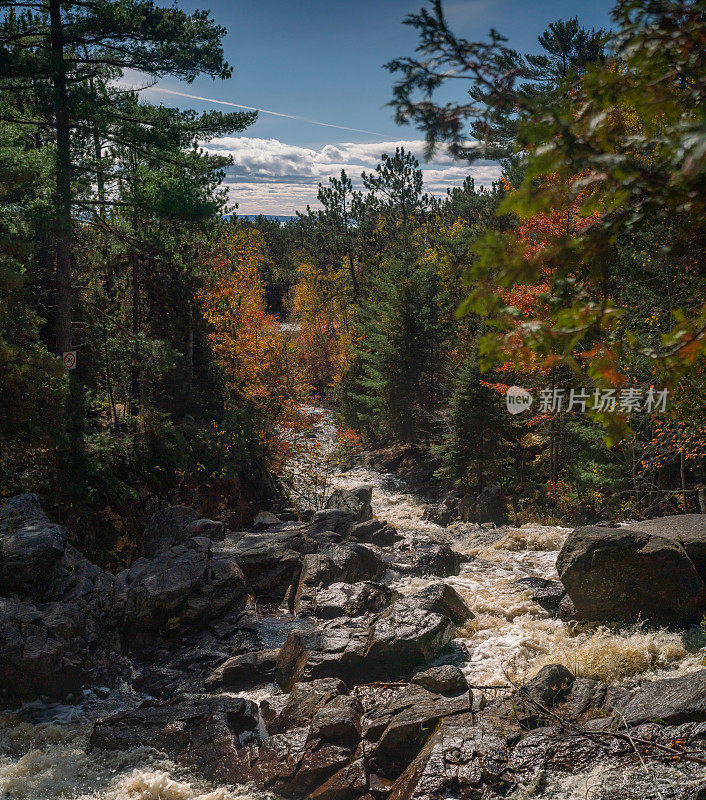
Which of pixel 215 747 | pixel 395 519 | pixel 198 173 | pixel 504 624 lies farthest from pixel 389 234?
pixel 215 747

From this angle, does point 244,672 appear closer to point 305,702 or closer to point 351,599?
point 305,702

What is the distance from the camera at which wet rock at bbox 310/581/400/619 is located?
11.4m

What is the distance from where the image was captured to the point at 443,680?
26.9 feet

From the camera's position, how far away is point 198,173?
1357cm

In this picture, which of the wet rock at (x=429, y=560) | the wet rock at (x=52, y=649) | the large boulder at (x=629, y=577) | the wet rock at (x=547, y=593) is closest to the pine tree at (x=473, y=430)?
the wet rock at (x=429, y=560)

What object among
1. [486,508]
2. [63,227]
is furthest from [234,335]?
[63,227]

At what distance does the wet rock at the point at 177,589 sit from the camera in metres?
11.0

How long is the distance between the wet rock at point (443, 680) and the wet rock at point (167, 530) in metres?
6.63

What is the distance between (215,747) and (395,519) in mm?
14010

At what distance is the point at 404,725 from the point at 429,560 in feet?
25.2

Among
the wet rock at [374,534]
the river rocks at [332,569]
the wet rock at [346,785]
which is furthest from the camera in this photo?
the wet rock at [374,534]

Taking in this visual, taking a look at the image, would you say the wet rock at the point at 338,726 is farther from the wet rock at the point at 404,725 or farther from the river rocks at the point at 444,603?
the river rocks at the point at 444,603

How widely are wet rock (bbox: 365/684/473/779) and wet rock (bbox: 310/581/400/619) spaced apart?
352 cm

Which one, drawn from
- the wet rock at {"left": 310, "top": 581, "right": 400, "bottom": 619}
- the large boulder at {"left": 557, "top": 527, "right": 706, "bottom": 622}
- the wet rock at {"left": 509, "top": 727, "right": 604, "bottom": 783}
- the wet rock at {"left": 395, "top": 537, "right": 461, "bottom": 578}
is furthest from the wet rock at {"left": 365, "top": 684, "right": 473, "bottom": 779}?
the wet rock at {"left": 395, "top": 537, "right": 461, "bottom": 578}
